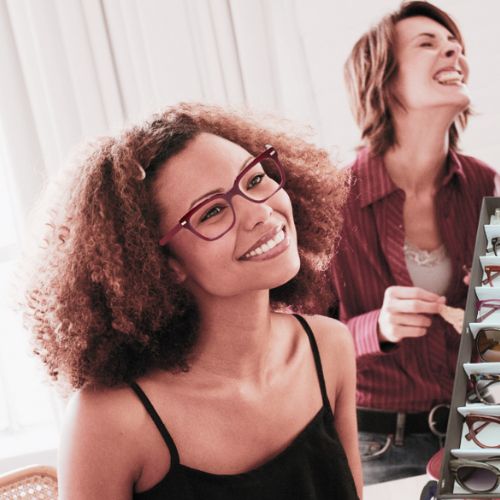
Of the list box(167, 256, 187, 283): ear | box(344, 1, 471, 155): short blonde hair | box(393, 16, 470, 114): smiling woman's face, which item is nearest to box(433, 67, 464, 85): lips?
box(393, 16, 470, 114): smiling woman's face

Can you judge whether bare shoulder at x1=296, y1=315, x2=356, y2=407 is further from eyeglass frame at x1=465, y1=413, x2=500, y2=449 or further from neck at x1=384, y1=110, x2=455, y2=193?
neck at x1=384, y1=110, x2=455, y2=193

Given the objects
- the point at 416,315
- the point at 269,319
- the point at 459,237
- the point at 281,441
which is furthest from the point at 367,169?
the point at 281,441

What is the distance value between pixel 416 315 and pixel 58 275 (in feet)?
2.58

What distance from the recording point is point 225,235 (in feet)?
3.27

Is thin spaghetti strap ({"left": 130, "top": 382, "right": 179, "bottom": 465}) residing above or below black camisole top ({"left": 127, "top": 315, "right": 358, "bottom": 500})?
above

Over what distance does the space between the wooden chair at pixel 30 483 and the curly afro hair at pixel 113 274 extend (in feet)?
1.40

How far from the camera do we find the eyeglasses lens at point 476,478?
768 mm

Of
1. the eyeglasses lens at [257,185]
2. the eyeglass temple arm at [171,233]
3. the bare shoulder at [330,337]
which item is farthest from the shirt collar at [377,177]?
the eyeglass temple arm at [171,233]

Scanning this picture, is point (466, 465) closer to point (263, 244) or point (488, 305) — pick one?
point (488, 305)

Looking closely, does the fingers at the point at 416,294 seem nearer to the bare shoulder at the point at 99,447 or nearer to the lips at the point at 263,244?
the lips at the point at 263,244

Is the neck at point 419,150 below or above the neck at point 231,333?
above

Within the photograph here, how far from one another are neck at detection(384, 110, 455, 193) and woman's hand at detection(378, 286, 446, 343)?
33cm

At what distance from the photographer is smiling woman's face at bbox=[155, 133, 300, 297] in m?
1.00

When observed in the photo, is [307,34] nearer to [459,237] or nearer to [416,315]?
[459,237]
